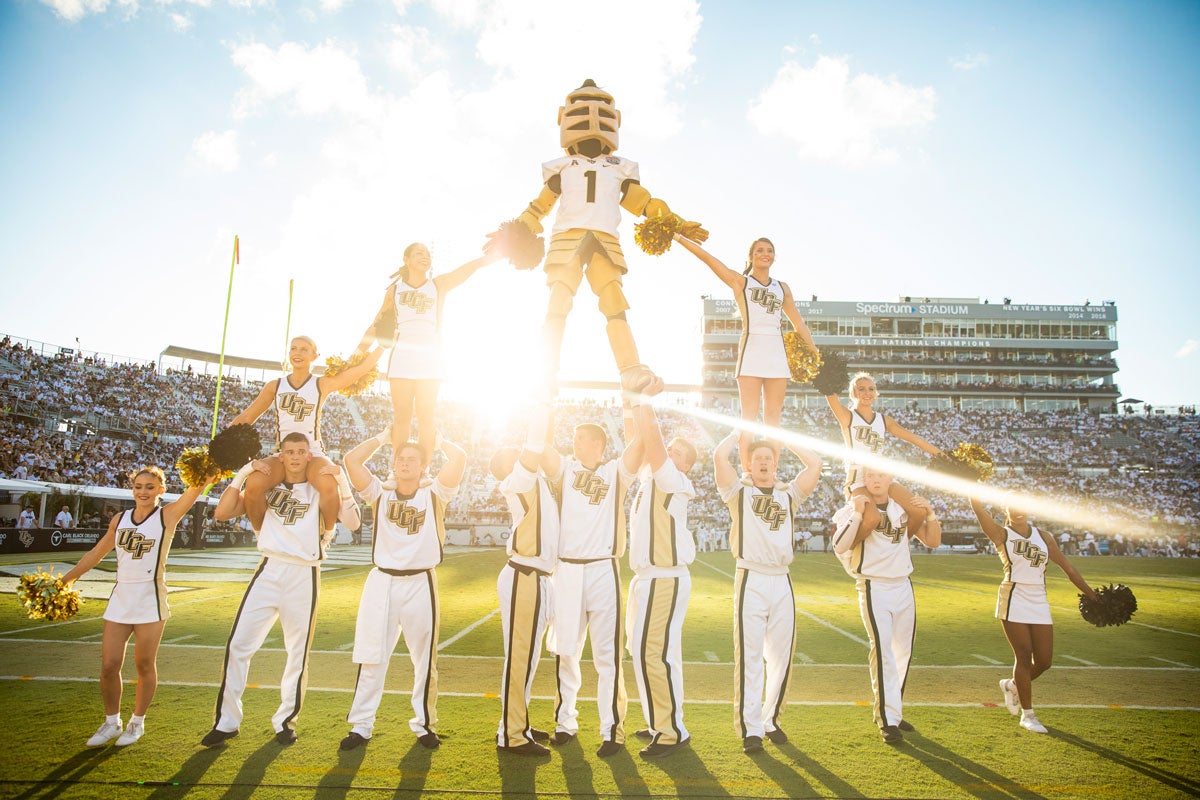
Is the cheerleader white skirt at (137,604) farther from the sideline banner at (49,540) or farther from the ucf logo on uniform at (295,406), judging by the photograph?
the sideline banner at (49,540)

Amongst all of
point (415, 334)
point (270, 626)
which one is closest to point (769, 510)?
point (415, 334)

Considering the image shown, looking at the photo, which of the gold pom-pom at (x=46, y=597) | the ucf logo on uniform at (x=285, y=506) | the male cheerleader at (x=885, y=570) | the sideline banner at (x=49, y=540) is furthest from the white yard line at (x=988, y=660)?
the sideline banner at (x=49, y=540)

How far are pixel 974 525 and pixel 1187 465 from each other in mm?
23181

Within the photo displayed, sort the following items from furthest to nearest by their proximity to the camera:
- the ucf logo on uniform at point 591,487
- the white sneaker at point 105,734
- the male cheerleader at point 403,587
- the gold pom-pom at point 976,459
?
the gold pom-pom at point 976,459 < the ucf logo on uniform at point 591,487 < the male cheerleader at point 403,587 < the white sneaker at point 105,734

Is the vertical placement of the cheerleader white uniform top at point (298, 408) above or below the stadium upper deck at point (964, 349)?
below

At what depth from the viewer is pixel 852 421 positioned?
6910 millimetres

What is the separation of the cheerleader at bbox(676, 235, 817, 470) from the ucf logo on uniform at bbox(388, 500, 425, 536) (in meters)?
2.69

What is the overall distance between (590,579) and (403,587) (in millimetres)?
1363

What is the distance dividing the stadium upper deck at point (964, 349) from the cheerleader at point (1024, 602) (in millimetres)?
53434

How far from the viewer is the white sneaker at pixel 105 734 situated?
4.62m

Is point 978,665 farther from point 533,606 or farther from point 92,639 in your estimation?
point 92,639

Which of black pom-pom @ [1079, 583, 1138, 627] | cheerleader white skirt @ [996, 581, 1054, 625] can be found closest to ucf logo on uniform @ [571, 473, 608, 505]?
cheerleader white skirt @ [996, 581, 1054, 625]

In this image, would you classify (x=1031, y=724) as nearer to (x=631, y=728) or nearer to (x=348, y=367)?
(x=631, y=728)

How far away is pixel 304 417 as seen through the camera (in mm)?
5688
